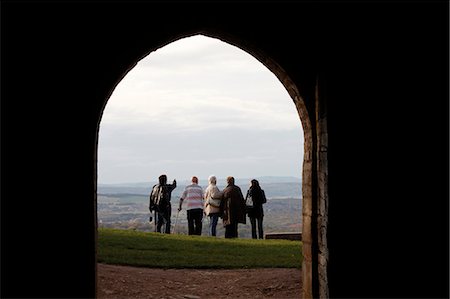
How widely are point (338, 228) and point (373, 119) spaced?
38.0 inches

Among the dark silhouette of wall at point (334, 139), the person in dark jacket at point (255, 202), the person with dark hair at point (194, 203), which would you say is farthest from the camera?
the person in dark jacket at point (255, 202)

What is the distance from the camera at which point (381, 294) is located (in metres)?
5.32

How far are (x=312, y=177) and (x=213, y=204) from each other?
7388mm

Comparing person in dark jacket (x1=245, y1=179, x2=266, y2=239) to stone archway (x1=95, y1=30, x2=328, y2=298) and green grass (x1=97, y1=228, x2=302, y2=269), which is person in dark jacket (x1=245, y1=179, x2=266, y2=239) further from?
stone archway (x1=95, y1=30, x2=328, y2=298)

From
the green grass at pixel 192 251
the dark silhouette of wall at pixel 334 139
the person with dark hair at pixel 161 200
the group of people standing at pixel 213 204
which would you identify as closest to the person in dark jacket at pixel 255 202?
the group of people standing at pixel 213 204

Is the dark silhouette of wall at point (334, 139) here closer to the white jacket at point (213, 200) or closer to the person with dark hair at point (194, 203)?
the person with dark hair at point (194, 203)

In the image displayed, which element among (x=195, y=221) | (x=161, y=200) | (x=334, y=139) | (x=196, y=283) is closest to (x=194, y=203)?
(x=195, y=221)

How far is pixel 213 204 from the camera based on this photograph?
13.3m

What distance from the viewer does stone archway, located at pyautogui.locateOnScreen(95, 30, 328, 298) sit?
18.8ft

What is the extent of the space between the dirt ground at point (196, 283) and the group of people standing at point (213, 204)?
3.63 m

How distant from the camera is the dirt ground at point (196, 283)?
315 inches

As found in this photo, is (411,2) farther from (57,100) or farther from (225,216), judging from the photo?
(225,216)

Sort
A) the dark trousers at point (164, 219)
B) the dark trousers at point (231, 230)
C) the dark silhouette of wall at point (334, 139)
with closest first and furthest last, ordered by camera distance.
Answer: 1. the dark silhouette of wall at point (334, 139)
2. the dark trousers at point (231, 230)
3. the dark trousers at point (164, 219)

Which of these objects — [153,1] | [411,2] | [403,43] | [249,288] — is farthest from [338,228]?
[249,288]
